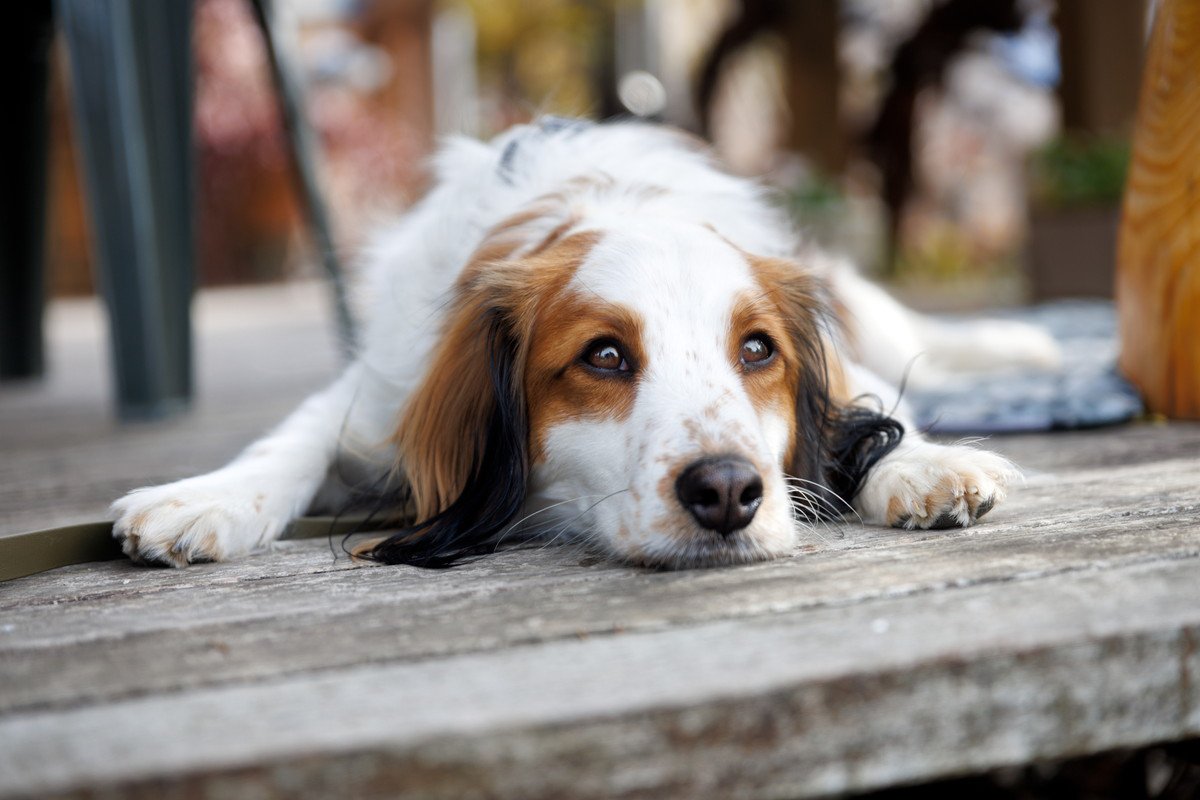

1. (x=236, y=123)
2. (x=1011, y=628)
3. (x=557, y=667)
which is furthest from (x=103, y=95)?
(x=236, y=123)

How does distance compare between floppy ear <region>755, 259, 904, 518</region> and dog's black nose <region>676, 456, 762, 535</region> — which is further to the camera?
floppy ear <region>755, 259, 904, 518</region>

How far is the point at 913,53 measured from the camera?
10289 mm

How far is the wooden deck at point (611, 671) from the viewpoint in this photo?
3.31 ft

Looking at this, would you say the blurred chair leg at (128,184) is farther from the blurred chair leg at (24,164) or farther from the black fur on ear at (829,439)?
the black fur on ear at (829,439)

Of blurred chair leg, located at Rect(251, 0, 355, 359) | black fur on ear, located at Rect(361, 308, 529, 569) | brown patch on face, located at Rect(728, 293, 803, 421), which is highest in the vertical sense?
blurred chair leg, located at Rect(251, 0, 355, 359)

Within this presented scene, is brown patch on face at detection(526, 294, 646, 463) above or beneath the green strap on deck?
above

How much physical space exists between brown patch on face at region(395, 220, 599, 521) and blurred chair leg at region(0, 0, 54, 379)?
3.56 m

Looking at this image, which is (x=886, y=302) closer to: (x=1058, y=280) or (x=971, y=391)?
(x=971, y=391)

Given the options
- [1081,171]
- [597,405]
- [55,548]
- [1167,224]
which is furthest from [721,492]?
[1081,171]

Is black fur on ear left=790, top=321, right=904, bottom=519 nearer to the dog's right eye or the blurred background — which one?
the dog's right eye

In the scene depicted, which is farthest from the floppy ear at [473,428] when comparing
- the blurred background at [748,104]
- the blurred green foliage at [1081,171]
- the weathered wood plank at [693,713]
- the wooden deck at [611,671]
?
the blurred background at [748,104]

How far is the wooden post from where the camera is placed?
2.41 metres

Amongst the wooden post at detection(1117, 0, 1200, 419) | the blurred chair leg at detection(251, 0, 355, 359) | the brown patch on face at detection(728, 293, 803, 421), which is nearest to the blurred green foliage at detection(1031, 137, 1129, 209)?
the wooden post at detection(1117, 0, 1200, 419)

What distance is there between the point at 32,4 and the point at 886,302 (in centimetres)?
357
